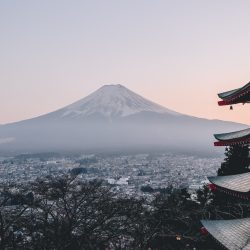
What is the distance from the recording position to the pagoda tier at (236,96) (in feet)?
28.9

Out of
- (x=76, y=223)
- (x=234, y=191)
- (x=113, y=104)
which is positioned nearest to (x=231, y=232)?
(x=234, y=191)

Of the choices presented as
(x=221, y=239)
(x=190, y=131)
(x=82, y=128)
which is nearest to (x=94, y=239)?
(x=221, y=239)

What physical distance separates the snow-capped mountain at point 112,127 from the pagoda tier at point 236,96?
4767 inches

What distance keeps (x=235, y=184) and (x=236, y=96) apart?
2013 mm

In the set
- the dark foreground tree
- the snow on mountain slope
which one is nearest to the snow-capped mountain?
the snow on mountain slope

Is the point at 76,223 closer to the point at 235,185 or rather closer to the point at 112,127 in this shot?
the point at 235,185

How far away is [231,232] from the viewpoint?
930cm

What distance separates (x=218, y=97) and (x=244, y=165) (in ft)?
46.3

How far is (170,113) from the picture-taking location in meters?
176

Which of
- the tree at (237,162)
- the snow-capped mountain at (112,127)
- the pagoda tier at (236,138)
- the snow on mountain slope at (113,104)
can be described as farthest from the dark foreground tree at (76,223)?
the snow on mountain slope at (113,104)

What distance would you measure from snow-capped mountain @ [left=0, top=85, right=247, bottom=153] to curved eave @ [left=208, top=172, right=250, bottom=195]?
12073 cm

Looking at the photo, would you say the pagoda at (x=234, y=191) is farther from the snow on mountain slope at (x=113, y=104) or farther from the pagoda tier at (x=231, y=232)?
the snow on mountain slope at (x=113, y=104)

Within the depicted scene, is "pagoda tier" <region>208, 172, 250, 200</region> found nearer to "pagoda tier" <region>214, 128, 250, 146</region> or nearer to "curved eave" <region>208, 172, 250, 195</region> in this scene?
"curved eave" <region>208, 172, 250, 195</region>

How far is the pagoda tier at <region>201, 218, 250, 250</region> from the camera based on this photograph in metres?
8.66
